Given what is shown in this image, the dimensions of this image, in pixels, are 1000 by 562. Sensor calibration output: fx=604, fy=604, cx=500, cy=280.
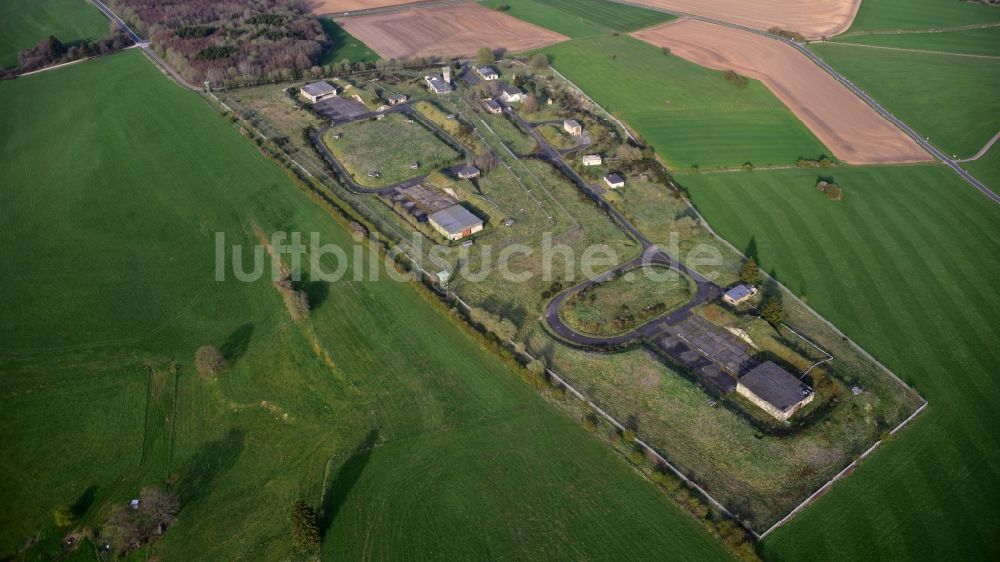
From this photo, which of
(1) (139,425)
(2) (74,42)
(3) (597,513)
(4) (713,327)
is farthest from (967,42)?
(2) (74,42)

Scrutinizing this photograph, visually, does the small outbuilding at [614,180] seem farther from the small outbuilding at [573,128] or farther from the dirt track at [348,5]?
the dirt track at [348,5]

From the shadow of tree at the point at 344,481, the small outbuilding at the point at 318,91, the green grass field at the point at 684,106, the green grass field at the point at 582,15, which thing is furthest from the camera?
the green grass field at the point at 582,15

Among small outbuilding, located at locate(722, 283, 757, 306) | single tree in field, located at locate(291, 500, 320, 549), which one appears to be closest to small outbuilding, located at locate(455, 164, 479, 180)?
small outbuilding, located at locate(722, 283, 757, 306)

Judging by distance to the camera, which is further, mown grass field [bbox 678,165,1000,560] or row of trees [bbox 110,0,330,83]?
row of trees [bbox 110,0,330,83]

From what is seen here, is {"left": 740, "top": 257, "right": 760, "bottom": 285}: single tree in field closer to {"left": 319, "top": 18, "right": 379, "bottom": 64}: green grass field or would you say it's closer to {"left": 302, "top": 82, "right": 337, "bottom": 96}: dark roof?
{"left": 302, "top": 82, "right": 337, "bottom": 96}: dark roof

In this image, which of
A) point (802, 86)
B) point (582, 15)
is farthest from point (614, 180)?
point (582, 15)

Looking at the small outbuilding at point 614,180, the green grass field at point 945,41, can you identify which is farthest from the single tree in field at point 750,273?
the green grass field at point 945,41

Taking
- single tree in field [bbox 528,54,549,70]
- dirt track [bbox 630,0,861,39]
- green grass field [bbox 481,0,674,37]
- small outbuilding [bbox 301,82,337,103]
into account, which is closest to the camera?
small outbuilding [bbox 301,82,337,103]

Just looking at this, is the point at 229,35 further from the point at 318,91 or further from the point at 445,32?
the point at 445,32
